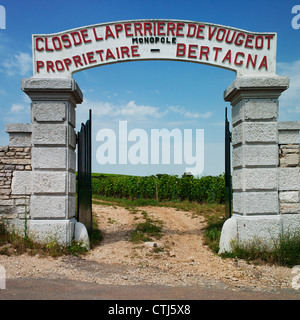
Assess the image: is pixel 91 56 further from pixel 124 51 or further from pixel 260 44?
pixel 260 44

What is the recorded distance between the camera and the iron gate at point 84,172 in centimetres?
820

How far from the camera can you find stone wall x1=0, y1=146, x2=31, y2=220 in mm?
7242

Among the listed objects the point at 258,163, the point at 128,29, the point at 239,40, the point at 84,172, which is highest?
the point at 128,29

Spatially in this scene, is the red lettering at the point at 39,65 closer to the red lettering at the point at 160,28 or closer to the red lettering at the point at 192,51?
the red lettering at the point at 160,28

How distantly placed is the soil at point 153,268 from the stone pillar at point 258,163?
786mm

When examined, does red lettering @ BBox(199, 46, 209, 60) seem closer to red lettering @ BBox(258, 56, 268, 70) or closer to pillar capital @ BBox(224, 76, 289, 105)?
pillar capital @ BBox(224, 76, 289, 105)

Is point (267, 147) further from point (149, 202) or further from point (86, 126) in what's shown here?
point (149, 202)

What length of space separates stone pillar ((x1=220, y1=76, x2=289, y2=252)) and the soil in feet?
2.58

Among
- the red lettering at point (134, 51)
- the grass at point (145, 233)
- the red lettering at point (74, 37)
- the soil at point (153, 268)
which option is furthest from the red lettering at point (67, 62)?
the grass at point (145, 233)

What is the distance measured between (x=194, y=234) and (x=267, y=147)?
3.77m

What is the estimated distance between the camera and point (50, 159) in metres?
7.18

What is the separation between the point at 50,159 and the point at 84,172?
142 cm
